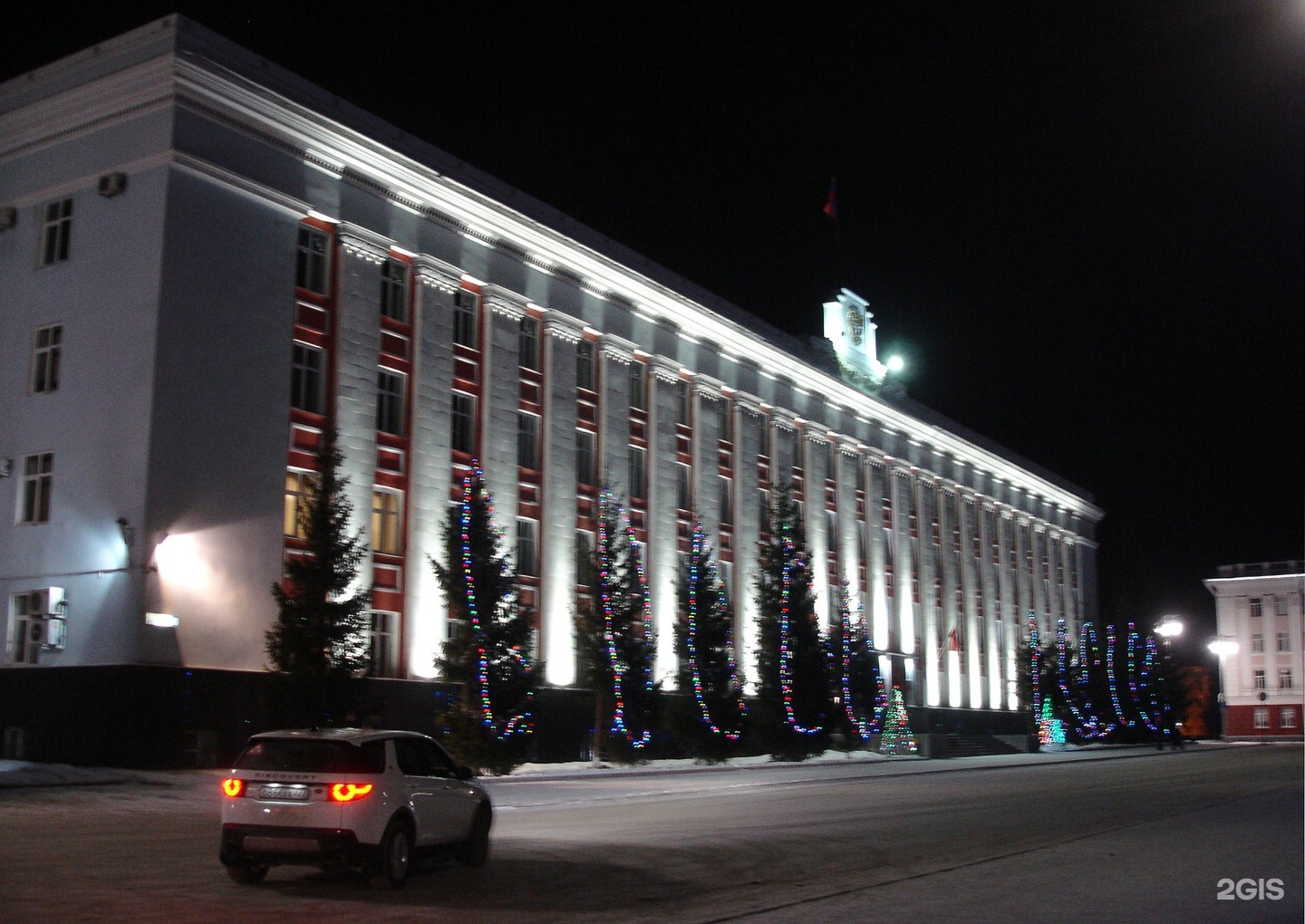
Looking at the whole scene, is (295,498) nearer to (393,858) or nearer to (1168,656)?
(393,858)

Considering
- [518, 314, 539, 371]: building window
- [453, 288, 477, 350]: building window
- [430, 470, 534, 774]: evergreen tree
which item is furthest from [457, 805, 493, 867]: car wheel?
[518, 314, 539, 371]: building window

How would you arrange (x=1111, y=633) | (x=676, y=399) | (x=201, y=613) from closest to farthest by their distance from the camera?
1. (x=201, y=613)
2. (x=676, y=399)
3. (x=1111, y=633)

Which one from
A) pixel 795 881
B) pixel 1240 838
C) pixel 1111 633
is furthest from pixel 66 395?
pixel 1111 633

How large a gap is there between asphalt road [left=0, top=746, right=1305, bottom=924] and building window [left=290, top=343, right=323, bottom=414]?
441 inches

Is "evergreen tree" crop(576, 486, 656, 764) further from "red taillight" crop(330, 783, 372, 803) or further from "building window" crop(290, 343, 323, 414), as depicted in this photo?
"red taillight" crop(330, 783, 372, 803)

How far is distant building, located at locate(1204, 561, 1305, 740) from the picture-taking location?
12988 centimetres

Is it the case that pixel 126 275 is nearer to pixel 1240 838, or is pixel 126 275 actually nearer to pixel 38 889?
pixel 38 889

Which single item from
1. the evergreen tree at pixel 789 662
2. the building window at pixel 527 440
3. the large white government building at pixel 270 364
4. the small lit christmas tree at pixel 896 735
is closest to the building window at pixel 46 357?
the large white government building at pixel 270 364

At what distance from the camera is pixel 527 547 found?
152 ft

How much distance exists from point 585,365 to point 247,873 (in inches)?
1485

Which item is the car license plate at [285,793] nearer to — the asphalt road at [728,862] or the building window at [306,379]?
the asphalt road at [728,862]

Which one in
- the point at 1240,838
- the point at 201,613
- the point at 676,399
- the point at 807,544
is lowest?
the point at 1240,838

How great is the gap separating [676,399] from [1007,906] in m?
44.7

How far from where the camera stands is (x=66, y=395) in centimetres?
3441
